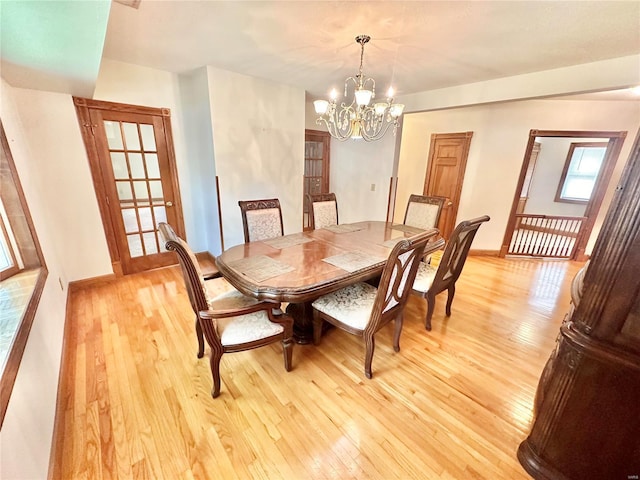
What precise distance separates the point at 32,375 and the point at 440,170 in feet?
16.8

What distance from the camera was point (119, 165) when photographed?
2.95 meters

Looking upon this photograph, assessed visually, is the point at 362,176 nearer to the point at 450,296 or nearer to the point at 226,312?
the point at 450,296

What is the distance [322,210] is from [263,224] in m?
0.80

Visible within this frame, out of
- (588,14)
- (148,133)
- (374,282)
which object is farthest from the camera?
(148,133)

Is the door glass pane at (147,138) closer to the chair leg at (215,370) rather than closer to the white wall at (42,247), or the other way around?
the white wall at (42,247)

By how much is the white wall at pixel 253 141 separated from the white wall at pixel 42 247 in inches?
55.2

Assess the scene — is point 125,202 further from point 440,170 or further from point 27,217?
point 440,170

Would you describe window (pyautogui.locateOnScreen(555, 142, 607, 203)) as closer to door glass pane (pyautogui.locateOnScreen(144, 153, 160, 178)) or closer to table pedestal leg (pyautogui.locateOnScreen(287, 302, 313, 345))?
table pedestal leg (pyautogui.locateOnScreen(287, 302, 313, 345))

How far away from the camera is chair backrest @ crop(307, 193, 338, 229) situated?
3.01 metres

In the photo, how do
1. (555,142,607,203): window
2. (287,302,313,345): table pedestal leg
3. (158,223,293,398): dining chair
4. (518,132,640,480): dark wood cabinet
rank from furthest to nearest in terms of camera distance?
(555,142,607,203): window → (287,302,313,345): table pedestal leg → (158,223,293,398): dining chair → (518,132,640,480): dark wood cabinet

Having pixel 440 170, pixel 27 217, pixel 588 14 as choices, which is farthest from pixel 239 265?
pixel 440 170

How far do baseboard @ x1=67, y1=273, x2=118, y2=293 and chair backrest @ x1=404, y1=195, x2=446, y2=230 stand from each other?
3.64 meters

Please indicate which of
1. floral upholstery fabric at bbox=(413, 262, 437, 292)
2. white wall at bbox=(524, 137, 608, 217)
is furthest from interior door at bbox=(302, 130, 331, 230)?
white wall at bbox=(524, 137, 608, 217)

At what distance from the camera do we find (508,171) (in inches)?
154
